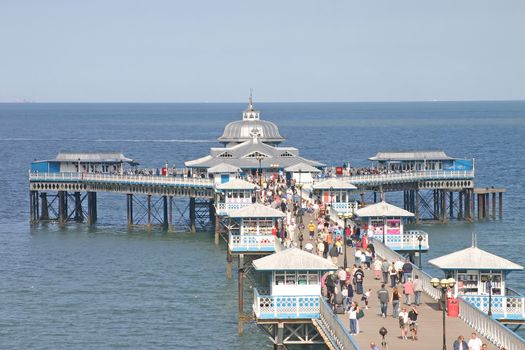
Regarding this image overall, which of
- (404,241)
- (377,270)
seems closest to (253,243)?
(404,241)

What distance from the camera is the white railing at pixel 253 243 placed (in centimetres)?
5794

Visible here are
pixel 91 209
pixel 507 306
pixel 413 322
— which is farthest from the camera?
pixel 91 209

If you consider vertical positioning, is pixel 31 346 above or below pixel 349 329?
below

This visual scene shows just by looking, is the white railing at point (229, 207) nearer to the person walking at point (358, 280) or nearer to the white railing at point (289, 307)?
the person walking at point (358, 280)

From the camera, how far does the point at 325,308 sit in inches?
1558

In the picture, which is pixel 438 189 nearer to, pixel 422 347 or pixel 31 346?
pixel 31 346

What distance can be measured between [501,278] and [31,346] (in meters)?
19.1

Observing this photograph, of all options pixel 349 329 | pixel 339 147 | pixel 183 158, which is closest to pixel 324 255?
pixel 349 329

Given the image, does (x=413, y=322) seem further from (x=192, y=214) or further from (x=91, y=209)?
(x=91, y=209)

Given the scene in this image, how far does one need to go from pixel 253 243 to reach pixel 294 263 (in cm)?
1609

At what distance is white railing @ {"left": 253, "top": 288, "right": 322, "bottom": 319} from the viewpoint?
41.0m

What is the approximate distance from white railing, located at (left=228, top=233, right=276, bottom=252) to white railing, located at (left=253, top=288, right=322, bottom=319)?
16577 millimetres

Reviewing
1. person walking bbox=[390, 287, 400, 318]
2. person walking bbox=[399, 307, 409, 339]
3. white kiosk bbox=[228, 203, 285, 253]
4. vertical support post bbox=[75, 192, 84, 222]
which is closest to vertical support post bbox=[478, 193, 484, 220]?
vertical support post bbox=[75, 192, 84, 222]

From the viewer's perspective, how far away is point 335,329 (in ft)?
121
